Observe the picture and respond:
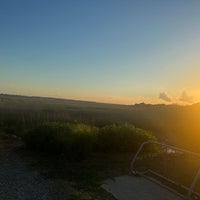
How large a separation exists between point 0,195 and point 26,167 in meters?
3.04

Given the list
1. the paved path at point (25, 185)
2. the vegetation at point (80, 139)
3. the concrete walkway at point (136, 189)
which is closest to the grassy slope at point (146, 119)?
the vegetation at point (80, 139)

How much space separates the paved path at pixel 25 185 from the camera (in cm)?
729

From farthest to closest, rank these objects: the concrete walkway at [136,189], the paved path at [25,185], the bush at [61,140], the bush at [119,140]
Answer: the bush at [119,140] → the bush at [61,140] → the concrete walkway at [136,189] → the paved path at [25,185]

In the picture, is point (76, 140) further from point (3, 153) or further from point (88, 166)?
point (3, 153)

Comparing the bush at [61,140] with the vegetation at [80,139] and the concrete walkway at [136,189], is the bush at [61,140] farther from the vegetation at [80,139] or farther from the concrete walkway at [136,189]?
the concrete walkway at [136,189]

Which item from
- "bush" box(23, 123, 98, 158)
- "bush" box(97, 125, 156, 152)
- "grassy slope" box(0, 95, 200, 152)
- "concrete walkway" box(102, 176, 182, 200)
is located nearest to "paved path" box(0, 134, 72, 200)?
"concrete walkway" box(102, 176, 182, 200)

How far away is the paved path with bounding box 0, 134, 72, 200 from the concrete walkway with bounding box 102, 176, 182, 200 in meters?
1.08

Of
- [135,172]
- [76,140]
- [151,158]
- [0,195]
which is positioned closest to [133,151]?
[151,158]

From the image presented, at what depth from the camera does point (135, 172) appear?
963cm

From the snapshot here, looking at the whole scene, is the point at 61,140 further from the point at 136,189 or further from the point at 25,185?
the point at 136,189

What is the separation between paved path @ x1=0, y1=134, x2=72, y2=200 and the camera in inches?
287

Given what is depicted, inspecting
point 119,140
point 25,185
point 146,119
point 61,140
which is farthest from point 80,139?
point 146,119

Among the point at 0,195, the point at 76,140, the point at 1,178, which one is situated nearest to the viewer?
the point at 0,195

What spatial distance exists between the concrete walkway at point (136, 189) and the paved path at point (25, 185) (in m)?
1.08
